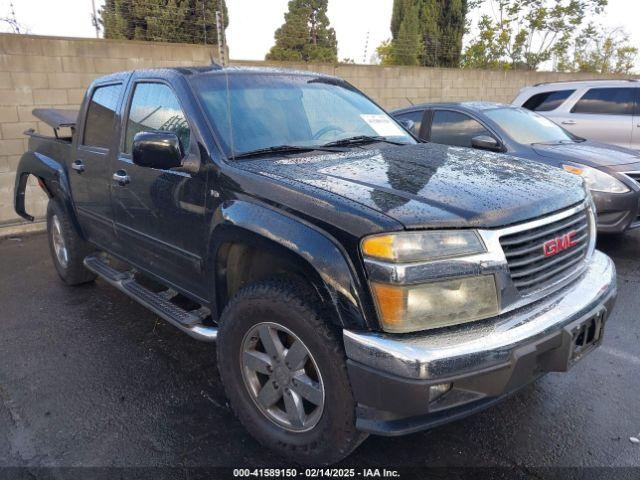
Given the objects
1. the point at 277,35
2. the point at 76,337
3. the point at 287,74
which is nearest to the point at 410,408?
the point at 287,74

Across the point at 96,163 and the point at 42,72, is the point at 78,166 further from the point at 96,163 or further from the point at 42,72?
the point at 42,72

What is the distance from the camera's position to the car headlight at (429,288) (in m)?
1.93

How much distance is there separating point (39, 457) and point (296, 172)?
6.18ft

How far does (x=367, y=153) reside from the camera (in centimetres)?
298

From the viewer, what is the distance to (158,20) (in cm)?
965

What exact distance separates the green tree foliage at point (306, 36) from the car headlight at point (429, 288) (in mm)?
17650

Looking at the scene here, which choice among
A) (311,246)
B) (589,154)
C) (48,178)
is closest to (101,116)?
(48,178)

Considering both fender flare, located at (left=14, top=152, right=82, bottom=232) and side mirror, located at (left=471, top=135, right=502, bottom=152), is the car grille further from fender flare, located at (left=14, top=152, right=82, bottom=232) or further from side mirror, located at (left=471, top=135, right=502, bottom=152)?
fender flare, located at (left=14, top=152, right=82, bottom=232)

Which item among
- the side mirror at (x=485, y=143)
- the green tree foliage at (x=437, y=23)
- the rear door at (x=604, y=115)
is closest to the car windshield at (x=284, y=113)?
the side mirror at (x=485, y=143)

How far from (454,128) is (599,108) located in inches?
143

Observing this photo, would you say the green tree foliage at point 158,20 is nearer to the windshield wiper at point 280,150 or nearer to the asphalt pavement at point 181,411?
the asphalt pavement at point 181,411

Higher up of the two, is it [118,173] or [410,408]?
[118,173]

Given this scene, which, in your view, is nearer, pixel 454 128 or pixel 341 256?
pixel 341 256

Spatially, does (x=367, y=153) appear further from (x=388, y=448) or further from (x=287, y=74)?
(x=388, y=448)
